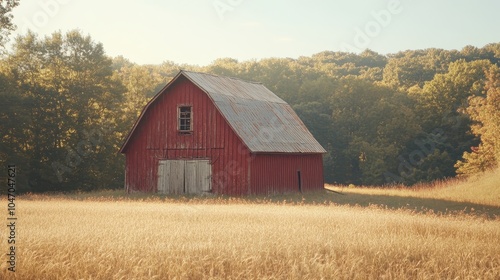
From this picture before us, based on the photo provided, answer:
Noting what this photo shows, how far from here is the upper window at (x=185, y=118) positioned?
109ft

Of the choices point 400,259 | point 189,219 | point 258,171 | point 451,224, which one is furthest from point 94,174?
point 400,259

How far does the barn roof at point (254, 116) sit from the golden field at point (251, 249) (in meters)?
15.4

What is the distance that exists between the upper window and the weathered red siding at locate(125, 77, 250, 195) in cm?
29

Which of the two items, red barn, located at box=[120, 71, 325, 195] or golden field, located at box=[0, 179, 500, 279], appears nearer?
golden field, located at box=[0, 179, 500, 279]

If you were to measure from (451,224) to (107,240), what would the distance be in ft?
32.5

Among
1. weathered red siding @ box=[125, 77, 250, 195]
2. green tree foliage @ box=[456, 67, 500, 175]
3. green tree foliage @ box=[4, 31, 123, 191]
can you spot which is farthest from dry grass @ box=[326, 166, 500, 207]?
green tree foliage @ box=[4, 31, 123, 191]

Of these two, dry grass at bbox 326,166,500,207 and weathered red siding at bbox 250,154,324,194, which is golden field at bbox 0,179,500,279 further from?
dry grass at bbox 326,166,500,207

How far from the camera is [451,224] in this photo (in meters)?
16.8

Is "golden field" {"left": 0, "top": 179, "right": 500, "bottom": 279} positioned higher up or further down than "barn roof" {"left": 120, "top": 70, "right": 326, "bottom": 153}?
further down

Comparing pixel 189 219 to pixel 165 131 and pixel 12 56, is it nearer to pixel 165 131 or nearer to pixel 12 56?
pixel 165 131

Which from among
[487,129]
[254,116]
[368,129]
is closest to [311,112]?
[368,129]

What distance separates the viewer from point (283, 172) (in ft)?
112

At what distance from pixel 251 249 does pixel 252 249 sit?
2cm

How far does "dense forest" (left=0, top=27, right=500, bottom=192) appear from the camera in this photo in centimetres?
3931
